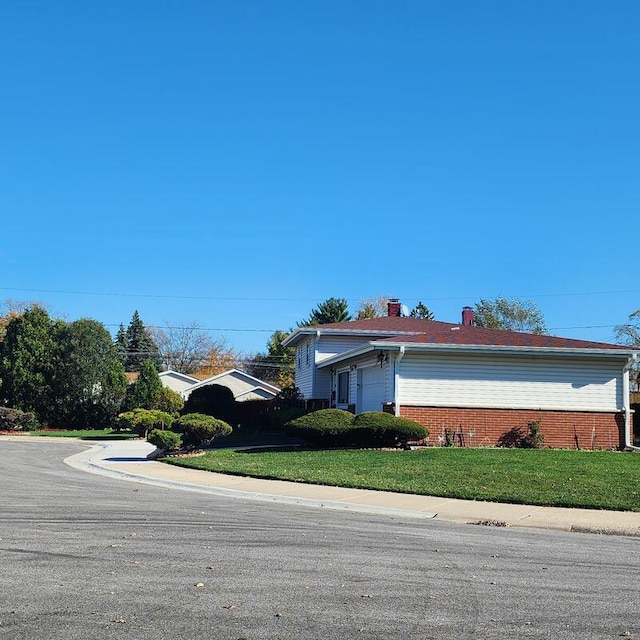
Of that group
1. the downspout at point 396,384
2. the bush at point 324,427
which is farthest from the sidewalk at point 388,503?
the downspout at point 396,384

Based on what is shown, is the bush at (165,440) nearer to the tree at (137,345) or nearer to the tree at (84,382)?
the tree at (84,382)

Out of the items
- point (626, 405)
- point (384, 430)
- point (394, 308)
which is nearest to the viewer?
point (384, 430)

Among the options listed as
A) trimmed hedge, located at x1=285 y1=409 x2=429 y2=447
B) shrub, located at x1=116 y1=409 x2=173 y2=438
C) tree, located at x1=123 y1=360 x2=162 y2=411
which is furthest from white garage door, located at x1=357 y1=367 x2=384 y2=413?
tree, located at x1=123 y1=360 x2=162 y2=411

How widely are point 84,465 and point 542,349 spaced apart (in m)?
14.5

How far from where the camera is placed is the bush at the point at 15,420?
132 ft

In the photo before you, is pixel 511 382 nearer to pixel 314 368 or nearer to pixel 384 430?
pixel 384 430

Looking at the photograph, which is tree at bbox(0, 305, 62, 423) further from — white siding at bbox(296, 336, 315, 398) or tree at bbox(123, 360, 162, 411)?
white siding at bbox(296, 336, 315, 398)

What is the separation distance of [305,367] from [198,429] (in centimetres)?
1709

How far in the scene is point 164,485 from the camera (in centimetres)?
1688

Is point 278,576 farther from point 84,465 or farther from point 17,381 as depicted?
point 17,381

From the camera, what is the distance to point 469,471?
17.5m

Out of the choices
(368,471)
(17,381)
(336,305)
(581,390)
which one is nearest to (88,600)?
(368,471)

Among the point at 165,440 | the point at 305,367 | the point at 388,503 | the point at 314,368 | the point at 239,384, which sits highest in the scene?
the point at 239,384

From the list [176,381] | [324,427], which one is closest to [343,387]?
[324,427]
